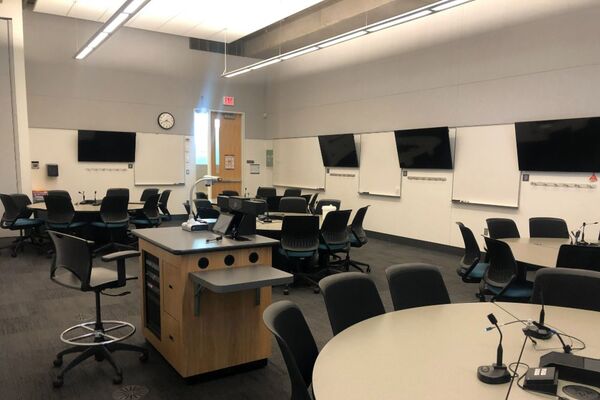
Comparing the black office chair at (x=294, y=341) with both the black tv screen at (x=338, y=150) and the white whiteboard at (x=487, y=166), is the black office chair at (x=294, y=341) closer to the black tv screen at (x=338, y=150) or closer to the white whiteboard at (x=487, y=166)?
the white whiteboard at (x=487, y=166)

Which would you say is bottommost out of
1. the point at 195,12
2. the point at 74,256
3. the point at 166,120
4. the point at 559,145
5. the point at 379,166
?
the point at 74,256

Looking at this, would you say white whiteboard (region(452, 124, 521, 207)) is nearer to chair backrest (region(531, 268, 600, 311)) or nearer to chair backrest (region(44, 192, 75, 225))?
chair backrest (region(531, 268, 600, 311))

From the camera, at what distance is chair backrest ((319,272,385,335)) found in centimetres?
217

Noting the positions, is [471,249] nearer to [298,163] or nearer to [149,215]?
[149,215]

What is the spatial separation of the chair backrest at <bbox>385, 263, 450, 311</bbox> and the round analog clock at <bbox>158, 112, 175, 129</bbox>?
8.47m

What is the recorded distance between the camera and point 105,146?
29.9ft

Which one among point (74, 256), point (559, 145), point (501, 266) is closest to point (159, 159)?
point (74, 256)

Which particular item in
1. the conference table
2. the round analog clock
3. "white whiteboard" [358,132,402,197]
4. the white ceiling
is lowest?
the conference table

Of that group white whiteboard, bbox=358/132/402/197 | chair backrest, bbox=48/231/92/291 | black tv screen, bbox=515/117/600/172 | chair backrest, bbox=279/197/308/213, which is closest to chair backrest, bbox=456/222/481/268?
black tv screen, bbox=515/117/600/172

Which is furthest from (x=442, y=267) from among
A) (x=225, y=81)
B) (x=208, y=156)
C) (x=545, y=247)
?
(x=225, y=81)

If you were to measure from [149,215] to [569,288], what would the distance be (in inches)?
246

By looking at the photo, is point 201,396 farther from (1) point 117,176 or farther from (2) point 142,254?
(1) point 117,176

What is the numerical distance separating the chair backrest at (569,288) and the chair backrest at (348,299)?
3.47 ft

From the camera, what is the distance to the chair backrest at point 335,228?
5.28m
